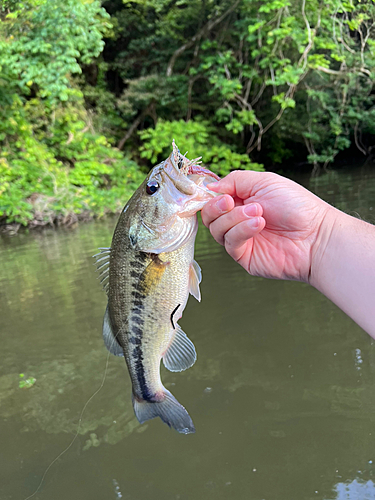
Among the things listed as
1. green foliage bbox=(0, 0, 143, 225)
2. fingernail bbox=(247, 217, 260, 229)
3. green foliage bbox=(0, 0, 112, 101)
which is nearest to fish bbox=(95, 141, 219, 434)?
fingernail bbox=(247, 217, 260, 229)

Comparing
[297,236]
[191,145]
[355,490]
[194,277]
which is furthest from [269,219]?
[191,145]

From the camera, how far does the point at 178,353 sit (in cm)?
192

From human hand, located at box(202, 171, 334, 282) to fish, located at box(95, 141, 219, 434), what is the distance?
105 millimetres

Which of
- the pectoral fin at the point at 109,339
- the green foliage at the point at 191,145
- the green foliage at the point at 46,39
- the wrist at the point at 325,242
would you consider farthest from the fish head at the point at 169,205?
the green foliage at the point at 191,145

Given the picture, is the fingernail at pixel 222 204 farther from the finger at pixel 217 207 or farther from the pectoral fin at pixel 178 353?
the pectoral fin at pixel 178 353

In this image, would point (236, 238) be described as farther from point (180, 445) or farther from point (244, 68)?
point (244, 68)

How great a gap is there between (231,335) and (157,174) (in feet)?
8.16

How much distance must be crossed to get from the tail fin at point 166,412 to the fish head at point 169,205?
2.33ft

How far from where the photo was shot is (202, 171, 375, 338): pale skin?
5.41 ft

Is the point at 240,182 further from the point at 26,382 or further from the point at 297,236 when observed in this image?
the point at 26,382

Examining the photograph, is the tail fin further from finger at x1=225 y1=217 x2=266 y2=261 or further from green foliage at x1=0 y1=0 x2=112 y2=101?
green foliage at x1=0 y1=0 x2=112 y2=101

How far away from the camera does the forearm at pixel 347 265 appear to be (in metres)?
1.62

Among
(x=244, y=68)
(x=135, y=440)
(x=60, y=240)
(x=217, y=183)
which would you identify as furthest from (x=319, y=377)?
(x=244, y=68)

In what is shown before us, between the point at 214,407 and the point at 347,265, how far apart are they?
1.72 m
